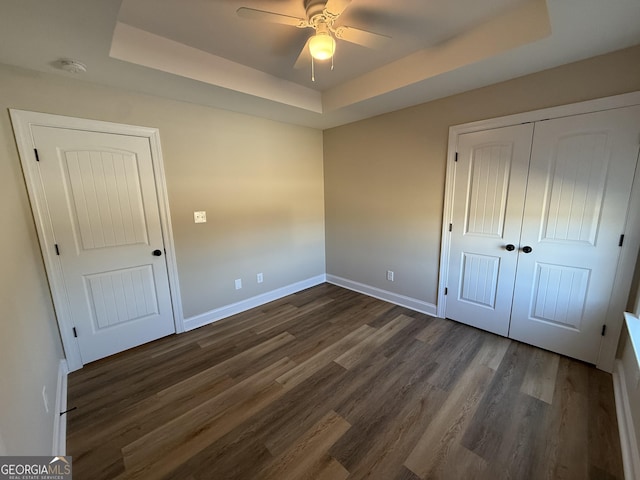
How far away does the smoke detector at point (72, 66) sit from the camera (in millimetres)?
1805

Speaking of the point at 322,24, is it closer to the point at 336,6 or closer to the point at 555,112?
the point at 336,6

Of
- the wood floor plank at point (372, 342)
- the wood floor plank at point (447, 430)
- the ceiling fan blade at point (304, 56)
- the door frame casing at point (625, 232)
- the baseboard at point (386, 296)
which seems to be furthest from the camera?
the baseboard at point (386, 296)

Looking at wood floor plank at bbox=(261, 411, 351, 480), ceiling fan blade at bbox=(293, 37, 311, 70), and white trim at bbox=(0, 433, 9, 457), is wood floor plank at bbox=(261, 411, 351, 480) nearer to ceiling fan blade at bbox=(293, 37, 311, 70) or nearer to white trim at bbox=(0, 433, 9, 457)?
white trim at bbox=(0, 433, 9, 457)

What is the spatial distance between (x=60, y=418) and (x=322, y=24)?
10.2 feet

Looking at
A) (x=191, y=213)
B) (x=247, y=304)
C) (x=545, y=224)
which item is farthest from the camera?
(x=247, y=304)

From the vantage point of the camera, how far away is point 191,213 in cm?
279

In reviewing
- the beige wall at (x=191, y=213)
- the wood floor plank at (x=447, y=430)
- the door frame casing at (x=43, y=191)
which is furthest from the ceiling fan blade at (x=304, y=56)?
the wood floor plank at (x=447, y=430)

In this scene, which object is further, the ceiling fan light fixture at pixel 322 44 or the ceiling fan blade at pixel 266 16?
the ceiling fan light fixture at pixel 322 44

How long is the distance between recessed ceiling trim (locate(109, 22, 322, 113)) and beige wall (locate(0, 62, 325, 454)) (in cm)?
59

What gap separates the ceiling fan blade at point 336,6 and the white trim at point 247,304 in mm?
3004

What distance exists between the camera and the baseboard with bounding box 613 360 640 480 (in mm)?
1341

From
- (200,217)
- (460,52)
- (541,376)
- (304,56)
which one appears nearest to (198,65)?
(304,56)

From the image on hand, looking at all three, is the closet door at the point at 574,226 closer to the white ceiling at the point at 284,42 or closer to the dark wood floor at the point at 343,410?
the dark wood floor at the point at 343,410

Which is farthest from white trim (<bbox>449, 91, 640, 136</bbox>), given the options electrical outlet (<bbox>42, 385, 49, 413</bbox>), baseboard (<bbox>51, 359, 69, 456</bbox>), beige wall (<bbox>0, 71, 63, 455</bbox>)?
baseboard (<bbox>51, 359, 69, 456</bbox>)
